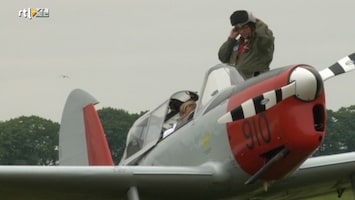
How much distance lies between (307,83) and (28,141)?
63.7 m

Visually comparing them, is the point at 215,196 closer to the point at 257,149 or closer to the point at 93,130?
the point at 257,149

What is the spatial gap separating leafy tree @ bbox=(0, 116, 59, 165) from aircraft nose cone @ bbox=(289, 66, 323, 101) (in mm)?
50885

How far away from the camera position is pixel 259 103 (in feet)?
39.2

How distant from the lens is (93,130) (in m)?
16.8

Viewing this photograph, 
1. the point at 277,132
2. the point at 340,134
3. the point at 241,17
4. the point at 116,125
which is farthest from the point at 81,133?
the point at 116,125

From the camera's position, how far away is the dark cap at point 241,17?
13.0m

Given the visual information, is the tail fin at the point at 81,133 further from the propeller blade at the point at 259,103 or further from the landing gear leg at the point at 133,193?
the propeller blade at the point at 259,103

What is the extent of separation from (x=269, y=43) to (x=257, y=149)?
153 cm

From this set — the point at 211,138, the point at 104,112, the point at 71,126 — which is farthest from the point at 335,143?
the point at 211,138

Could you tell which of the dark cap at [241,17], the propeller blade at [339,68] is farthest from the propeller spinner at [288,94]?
the dark cap at [241,17]

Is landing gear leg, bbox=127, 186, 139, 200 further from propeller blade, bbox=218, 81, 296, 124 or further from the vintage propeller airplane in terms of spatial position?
propeller blade, bbox=218, 81, 296, 124

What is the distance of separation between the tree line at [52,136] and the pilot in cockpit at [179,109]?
42.6 meters

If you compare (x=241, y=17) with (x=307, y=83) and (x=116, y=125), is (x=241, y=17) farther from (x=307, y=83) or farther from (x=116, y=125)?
(x=116, y=125)

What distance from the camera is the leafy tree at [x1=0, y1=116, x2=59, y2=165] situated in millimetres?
66062
